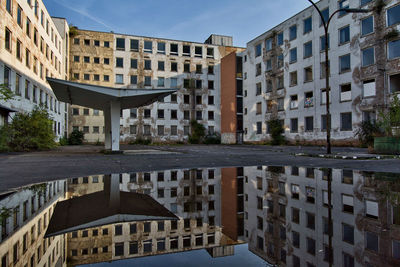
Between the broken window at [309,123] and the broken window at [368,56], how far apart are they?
7.86 metres

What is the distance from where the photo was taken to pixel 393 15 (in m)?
23.9

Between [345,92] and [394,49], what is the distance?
5.62 m

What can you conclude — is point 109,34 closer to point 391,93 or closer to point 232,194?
point 391,93

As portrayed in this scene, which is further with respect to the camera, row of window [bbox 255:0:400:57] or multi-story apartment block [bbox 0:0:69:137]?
row of window [bbox 255:0:400:57]

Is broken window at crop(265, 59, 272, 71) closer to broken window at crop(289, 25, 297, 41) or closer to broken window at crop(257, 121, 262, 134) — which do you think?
broken window at crop(289, 25, 297, 41)

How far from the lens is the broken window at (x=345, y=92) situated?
1080 inches

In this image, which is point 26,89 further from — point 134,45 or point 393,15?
point 393,15

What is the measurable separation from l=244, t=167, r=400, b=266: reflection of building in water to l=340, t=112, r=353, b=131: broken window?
83.4 ft

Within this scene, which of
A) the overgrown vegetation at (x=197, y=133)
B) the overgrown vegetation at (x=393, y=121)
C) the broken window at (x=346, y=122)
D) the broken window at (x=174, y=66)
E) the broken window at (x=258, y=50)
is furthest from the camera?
the broken window at (x=174, y=66)

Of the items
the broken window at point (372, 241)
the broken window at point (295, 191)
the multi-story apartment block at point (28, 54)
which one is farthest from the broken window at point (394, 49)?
the multi-story apartment block at point (28, 54)

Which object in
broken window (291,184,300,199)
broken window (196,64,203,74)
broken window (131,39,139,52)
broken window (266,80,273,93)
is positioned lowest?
broken window (291,184,300,199)

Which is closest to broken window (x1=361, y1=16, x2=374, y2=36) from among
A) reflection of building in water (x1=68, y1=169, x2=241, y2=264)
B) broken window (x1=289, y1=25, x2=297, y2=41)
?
broken window (x1=289, y1=25, x2=297, y2=41)

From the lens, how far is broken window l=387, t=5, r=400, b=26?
2352 cm

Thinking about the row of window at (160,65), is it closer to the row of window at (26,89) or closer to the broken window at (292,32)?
the row of window at (26,89)
